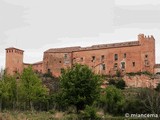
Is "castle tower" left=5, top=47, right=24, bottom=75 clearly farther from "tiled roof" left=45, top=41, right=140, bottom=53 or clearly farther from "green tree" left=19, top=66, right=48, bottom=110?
"green tree" left=19, top=66, right=48, bottom=110

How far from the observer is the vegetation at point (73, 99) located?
1184 inches

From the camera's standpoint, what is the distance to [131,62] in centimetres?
6047

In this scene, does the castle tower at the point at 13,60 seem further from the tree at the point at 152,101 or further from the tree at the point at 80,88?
the tree at the point at 152,101

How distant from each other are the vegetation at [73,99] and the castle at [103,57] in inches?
688

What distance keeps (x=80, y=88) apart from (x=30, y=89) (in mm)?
8967

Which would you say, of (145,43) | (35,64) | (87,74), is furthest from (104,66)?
(87,74)

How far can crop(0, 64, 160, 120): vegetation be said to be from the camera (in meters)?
30.1

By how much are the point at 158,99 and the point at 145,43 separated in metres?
29.6

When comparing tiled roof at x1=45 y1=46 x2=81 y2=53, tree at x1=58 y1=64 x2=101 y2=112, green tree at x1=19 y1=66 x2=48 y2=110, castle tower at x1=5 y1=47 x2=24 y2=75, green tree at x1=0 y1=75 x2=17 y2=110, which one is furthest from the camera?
tiled roof at x1=45 y1=46 x2=81 y2=53

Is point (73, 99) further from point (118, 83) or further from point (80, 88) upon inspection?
point (118, 83)

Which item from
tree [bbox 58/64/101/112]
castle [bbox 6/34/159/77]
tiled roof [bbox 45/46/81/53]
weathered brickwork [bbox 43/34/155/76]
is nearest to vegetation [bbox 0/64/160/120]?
tree [bbox 58/64/101/112]

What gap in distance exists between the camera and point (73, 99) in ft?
107

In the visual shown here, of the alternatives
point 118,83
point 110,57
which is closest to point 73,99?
point 118,83

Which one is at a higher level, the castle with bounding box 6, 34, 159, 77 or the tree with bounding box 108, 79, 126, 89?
the castle with bounding box 6, 34, 159, 77
